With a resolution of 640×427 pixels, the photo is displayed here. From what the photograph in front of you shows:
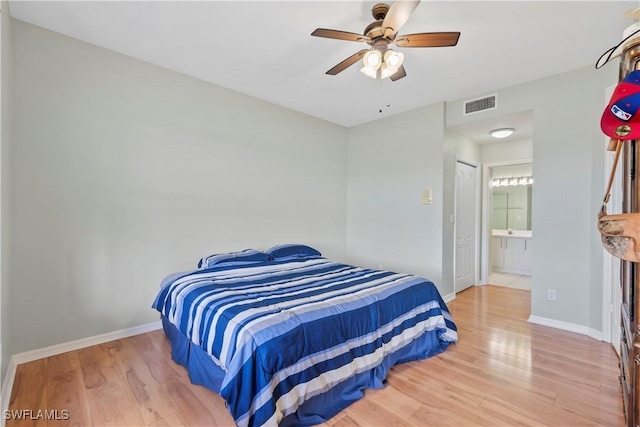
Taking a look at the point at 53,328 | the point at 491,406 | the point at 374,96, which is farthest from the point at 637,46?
the point at 53,328

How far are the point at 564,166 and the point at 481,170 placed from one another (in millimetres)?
1907

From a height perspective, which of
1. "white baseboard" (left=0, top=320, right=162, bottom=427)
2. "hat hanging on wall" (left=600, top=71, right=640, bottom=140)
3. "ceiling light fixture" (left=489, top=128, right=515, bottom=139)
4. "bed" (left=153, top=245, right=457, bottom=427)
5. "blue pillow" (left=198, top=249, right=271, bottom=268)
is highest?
"ceiling light fixture" (left=489, top=128, right=515, bottom=139)

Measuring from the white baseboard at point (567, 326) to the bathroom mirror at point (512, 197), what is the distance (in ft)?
11.4

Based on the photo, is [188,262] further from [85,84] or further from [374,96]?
[374,96]

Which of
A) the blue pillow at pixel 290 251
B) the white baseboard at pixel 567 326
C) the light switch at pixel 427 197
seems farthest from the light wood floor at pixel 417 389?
the light switch at pixel 427 197

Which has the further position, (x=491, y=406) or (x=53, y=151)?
(x=53, y=151)

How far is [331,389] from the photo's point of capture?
69.2 inches

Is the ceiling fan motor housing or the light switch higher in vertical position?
the ceiling fan motor housing

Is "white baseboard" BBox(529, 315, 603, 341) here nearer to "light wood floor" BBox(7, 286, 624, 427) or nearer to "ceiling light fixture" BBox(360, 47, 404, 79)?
"light wood floor" BBox(7, 286, 624, 427)

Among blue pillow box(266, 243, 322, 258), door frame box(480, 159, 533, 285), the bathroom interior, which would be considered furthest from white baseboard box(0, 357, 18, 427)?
the bathroom interior

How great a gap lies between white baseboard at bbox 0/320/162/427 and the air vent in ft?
14.3

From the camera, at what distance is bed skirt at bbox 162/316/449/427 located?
5.43 feet

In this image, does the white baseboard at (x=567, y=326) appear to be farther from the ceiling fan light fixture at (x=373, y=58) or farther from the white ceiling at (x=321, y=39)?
the ceiling fan light fixture at (x=373, y=58)

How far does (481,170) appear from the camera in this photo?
16.0 ft
